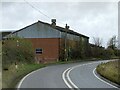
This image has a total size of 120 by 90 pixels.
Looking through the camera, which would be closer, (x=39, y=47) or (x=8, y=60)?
(x=8, y=60)

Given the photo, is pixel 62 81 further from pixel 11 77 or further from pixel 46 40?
pixel 46 40

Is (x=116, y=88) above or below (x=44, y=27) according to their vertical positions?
below

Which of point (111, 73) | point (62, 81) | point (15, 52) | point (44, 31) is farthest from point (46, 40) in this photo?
point (62, 81)

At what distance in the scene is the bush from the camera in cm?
3662

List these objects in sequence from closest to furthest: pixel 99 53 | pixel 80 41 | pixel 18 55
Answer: pixel 18 55
pixel 80 41
pixel 99 53

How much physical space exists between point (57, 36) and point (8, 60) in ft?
114

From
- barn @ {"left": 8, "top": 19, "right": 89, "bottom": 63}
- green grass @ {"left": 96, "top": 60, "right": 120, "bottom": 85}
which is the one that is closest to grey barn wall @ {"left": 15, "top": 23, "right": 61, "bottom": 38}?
barn @ {"left": 8, "top": 19, "right": 89, "bottom": 63}

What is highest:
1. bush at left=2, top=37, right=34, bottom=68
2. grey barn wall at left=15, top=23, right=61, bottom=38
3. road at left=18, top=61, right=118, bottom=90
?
grey barn wall at left=15, top=23, right=61, bottom=38

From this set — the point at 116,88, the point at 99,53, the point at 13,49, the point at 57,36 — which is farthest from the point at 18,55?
the point at 99,53

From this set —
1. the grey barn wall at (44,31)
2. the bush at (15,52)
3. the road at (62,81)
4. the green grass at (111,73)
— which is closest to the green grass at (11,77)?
the road at (62,81)

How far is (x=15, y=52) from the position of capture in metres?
41.3

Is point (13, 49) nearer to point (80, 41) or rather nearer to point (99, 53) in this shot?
point (80, 41)

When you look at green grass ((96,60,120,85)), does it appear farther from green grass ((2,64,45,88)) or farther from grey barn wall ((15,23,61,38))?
grey barn wall ((15,23,61,38))

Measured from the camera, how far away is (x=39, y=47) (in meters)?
71.2
